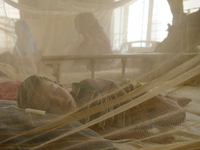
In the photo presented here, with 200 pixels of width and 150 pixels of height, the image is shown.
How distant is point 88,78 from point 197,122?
1.50 feet

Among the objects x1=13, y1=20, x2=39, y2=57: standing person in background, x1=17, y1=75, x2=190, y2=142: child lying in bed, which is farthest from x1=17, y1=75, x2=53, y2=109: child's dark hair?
x1=13, y1=20, x2=39, y2=57: standing person in background

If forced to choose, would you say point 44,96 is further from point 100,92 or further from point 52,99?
point 100,92

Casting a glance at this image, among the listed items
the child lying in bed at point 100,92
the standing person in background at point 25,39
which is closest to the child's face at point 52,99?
the child lying in bed at point 100,92

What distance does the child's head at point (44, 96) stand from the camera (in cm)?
68

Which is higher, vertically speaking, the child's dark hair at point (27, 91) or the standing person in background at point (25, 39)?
the standing person in background at point (25, 39)

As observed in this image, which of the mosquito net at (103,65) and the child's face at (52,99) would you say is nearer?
the mosquito net at (103,65)

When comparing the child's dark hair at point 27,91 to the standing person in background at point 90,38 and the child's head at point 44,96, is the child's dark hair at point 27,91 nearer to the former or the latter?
the child's head at point 44,96

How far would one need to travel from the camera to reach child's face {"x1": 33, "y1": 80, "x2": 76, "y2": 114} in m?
0.69

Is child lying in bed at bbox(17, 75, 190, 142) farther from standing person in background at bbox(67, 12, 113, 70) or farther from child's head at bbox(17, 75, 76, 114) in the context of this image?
standing person in background at bbox(67, 12, 113, 70)

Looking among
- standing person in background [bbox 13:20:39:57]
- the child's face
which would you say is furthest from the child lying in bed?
standing person in background [bbox 13:20:39:57]

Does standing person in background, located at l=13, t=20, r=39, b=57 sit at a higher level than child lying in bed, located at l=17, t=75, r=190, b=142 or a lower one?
higher

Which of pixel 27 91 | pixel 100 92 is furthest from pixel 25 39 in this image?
pixel 100 92

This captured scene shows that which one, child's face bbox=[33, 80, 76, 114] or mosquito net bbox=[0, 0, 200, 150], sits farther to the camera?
child's face bbox=[33, 80, 76, 114]

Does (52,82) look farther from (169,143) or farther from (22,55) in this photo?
(169,143)
